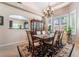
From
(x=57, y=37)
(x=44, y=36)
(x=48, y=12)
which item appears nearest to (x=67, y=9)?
(x=48, y=12)

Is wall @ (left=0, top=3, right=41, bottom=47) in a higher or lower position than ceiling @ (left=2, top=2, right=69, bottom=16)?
lower

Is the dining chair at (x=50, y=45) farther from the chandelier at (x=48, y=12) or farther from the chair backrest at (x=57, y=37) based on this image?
the chandelier at (x=48, y=12)

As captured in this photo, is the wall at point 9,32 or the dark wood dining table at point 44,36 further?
the dark wood dining table at point 44,36

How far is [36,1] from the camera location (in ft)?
8.50

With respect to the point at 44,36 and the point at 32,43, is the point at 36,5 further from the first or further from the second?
the point at 32,43

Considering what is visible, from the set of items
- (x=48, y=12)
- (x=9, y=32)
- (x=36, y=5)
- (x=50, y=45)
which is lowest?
(x=50, y=45)

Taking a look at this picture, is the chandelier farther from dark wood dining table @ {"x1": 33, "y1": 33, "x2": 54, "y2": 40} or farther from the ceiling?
dark wood dining table @ {"x1": 33, "y1": 33, "x2": 54, "y2": 40}

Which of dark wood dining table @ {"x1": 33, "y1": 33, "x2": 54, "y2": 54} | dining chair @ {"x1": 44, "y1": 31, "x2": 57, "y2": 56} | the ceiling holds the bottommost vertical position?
dining chair @ {"x1": 44, "y1": 31, "x2": 57, "y2": 56}

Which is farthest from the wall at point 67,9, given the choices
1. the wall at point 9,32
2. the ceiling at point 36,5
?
the wall at point 9,32

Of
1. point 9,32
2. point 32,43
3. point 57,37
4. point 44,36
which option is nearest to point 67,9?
point 57,37

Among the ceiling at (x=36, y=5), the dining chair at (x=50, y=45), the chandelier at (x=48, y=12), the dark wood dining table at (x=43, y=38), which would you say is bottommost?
the dining chair at (x=50, y=45)

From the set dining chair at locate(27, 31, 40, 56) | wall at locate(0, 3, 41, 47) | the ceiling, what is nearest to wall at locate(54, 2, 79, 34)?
the ceiling

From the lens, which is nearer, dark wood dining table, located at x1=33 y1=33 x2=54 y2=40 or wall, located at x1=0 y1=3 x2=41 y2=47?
wall, located at x1=0 y1=3 x2=41 y2=47

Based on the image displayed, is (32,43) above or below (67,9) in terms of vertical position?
below
